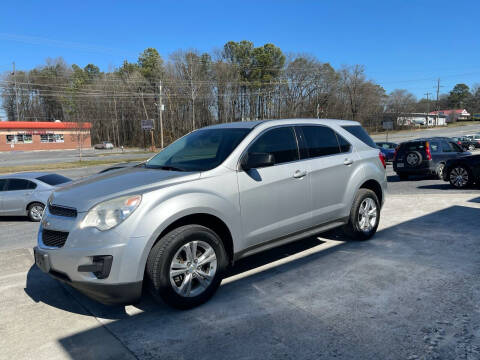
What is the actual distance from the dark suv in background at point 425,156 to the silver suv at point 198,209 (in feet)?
32.5

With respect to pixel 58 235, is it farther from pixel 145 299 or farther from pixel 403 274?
pixel 403 274

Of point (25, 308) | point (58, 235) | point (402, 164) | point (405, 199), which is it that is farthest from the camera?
point (402, 164)

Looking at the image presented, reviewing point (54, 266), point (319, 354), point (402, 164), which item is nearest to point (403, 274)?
point (319, 354)

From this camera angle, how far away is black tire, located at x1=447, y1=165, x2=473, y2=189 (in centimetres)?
1129

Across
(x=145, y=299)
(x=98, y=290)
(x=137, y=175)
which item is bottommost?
(x=145, y=299)

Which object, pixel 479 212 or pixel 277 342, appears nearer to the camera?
pixel 277 342

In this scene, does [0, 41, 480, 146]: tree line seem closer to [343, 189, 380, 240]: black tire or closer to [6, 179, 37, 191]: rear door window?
[6, 179, 37, 191]: rear door window

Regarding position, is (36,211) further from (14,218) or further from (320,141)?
(320,141)

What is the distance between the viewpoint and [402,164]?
1443cm

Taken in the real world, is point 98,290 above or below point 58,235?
below

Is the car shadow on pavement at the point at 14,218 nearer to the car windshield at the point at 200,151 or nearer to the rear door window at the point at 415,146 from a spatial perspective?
the car windshield at the point at 200,151

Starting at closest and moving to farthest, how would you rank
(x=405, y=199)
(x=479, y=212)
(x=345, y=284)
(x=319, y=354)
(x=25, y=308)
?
(x=319, y=354)
(x=25, y=308)
(x=345, y=284)
(x=479, y=212)
(x=405, y=199)

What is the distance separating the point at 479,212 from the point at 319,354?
6349mm

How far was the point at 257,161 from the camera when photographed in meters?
3.98
